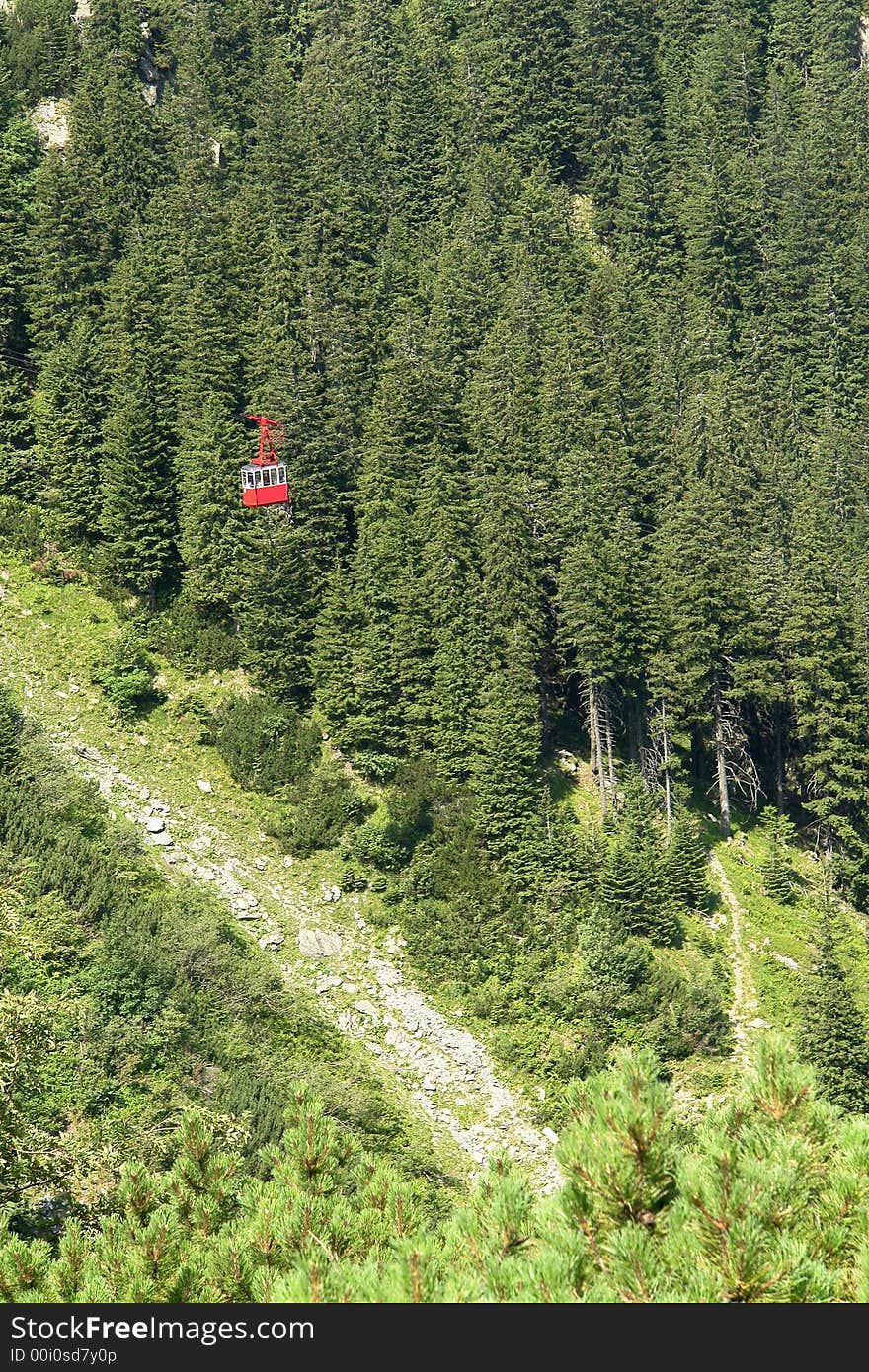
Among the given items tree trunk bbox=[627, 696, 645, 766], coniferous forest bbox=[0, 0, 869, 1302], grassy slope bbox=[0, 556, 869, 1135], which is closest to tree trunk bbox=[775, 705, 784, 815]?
coniferous forest bbox=[0, 0, 869, 1302]

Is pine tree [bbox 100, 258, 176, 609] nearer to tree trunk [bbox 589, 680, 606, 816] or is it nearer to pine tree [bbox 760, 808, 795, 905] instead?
tree trunk [bbox 589, 680, 606, 816]

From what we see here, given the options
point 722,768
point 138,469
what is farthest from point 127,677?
point 722,768

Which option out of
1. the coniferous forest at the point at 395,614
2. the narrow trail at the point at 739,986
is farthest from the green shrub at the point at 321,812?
the narrow trail at the point at 739,986

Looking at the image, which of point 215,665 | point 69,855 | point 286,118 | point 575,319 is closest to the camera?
point 69,855

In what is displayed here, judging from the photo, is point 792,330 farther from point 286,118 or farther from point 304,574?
point 304,574

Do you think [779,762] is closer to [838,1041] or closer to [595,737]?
[595,737]

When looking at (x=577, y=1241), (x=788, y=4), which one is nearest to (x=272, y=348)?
(x=577, y=1241)
